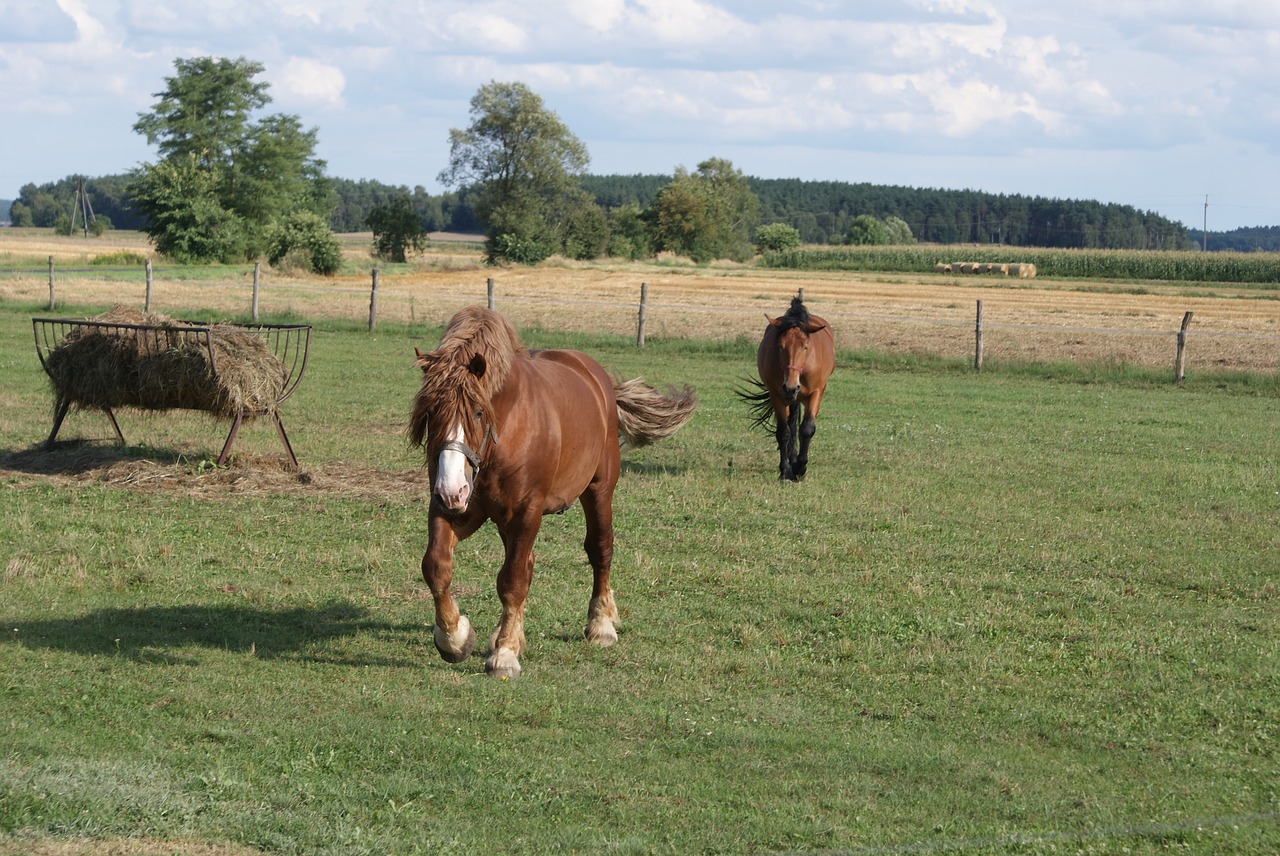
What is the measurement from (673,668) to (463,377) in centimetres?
206

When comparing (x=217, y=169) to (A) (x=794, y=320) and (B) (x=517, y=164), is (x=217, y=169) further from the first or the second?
(A) (x=794, y=320)

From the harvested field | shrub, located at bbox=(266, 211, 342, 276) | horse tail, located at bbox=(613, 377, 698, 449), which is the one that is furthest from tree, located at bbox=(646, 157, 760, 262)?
horse tail, located at bbox=(613, 377, 698, 449)

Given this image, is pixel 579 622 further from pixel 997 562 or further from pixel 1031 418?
pixel 1031 418

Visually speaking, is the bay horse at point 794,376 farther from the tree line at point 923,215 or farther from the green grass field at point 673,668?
the tree line at point 923,215

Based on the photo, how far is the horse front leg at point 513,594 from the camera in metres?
6.43

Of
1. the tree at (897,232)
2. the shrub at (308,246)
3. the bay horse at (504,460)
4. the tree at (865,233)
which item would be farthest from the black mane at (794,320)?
the tree at (897,232)

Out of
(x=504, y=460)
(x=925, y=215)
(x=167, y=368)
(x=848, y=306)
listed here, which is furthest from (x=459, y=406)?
(x=925, y=215)

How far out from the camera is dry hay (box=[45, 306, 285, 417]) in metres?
11.6

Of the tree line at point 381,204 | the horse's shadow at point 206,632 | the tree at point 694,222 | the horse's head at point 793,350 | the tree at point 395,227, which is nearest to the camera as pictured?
the horse's shadow at point 206,632

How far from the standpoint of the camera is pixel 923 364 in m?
25.1

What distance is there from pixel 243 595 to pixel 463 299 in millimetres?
34004

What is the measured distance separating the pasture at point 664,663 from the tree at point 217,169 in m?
58.0

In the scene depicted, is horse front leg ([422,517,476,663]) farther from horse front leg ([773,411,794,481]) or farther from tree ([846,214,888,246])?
tree ([846,214,888,246])

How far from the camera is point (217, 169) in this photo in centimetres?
7219
